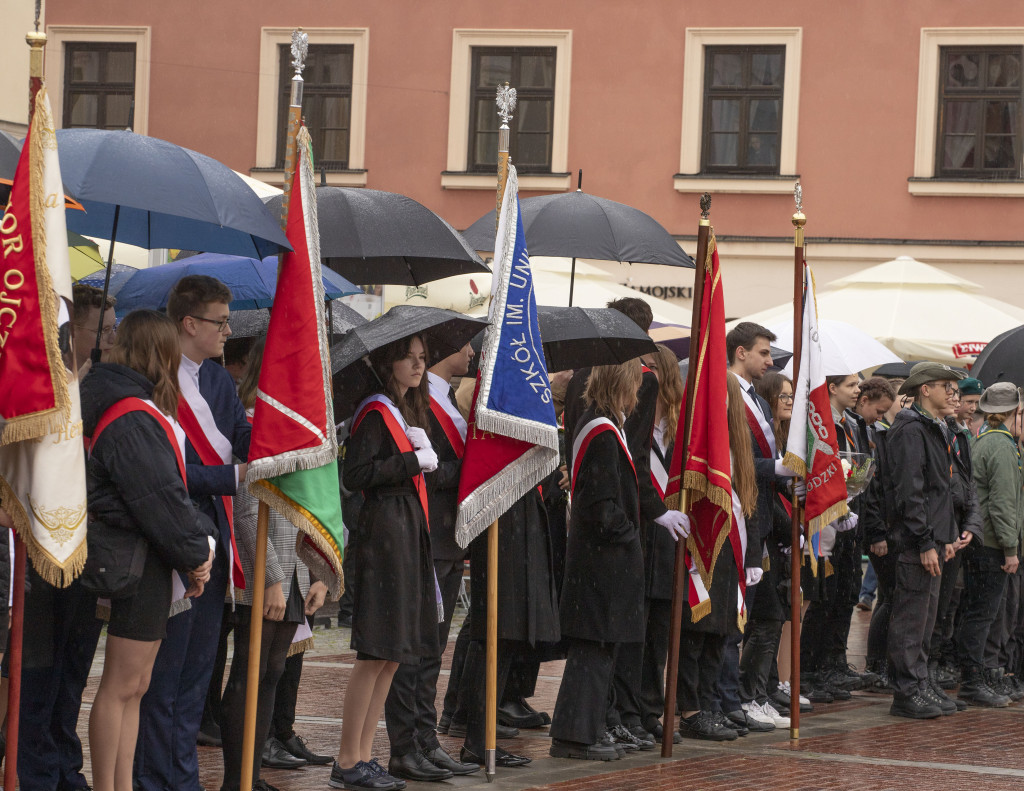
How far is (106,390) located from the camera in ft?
18.0

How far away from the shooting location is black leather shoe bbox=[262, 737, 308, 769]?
23.7ft

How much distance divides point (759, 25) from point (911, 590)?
1379cm

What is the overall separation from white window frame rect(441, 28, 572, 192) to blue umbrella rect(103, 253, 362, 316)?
13.6 meters

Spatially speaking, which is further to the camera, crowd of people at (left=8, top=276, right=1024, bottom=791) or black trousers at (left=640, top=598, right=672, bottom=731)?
black trousers at (left=640, top=598, right=672, bottom=731)

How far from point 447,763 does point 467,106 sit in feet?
55.0

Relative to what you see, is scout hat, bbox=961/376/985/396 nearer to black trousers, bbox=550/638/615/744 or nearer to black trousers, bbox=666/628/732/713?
black trousers, bbox=666/628/732/713

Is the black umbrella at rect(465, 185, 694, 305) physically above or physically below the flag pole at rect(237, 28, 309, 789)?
above

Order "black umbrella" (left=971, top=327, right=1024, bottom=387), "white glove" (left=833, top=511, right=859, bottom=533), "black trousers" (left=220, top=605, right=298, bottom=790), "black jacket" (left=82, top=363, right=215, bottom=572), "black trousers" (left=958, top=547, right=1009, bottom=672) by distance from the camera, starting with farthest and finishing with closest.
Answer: "black umbrella" (left=971, top=327, right=1024, bottom=387), "black trousers" (left=958, top=547, right=1009, bottom=672), "white glove" (left=833, top=511, right=859, bottom=533), "black trousers" (left=220, top=605, right=298, bottom=790), "black jacket" (left=82, top=363, right=215, bottom=572)

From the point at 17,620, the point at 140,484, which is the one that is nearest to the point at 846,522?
the point at 140,484

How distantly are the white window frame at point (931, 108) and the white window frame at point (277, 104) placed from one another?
7.71m

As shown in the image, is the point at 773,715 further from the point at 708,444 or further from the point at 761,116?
the point at 761,116

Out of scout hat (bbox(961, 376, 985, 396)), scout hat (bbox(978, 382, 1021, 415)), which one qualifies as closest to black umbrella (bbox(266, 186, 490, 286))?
scout hat (bbox(978, 382, 1021, 415))

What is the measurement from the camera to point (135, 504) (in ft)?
17.6

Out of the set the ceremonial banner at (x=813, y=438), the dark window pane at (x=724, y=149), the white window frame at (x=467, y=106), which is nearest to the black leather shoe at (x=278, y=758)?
the ceremonial banner at (x=813, y=438)
